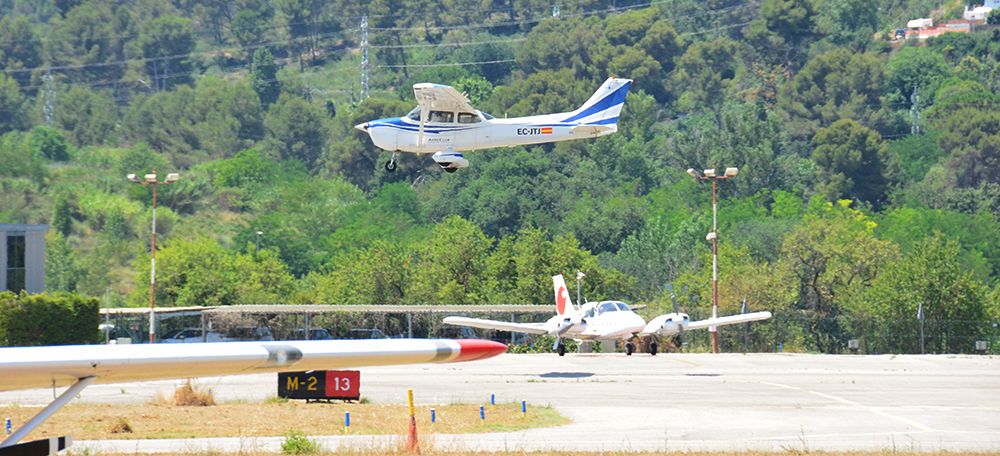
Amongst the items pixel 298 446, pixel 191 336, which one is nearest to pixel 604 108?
pixel 298 446

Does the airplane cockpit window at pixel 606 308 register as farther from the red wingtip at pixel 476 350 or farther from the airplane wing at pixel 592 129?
the red wingtip at pixel 476 350

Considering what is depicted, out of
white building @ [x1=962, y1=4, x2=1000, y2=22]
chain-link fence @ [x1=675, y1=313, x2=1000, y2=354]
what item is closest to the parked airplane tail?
chain-link fence @ [x1=675, y1=313, x2=1000, y2=354]

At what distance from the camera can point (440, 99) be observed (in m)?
30.7

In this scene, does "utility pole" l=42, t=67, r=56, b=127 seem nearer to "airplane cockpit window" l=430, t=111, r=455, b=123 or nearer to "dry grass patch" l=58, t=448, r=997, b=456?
"airplane cockpit window" l=430, t=111, r=455, b=123

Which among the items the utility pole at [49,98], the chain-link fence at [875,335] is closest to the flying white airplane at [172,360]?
the chain-link fence at [875,335]

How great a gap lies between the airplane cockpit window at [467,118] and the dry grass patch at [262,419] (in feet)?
31.5

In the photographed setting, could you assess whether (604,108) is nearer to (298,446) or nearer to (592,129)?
(592,129)

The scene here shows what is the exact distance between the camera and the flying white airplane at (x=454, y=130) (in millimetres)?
30625

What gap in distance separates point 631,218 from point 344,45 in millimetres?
100336

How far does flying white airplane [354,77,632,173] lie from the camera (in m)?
30.6

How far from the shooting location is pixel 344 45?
18962 cm

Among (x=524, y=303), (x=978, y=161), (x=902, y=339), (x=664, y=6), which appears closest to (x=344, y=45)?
(x=664, y=6)

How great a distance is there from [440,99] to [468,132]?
1.41 meters

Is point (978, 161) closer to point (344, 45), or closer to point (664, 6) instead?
point (664, 6)
